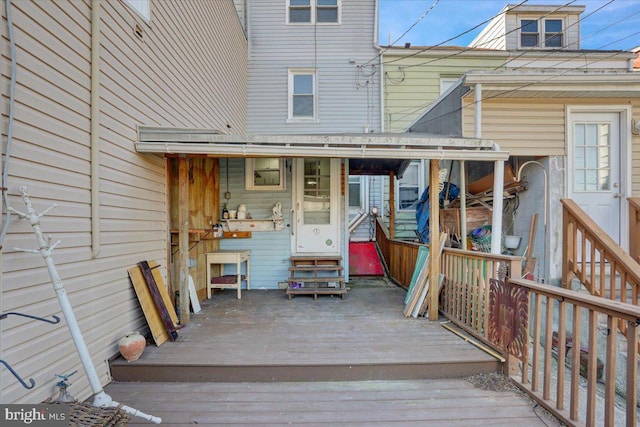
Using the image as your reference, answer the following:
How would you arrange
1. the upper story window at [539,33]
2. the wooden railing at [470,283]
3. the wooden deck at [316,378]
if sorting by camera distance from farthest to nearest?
1. the upper story window at [539,33]
2. the wooden railing at [470,283]
3. the wooden deck at [316,378]

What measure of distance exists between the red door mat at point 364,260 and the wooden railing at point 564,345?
11.6 feet

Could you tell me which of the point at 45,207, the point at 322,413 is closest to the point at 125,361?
the point at 45,207

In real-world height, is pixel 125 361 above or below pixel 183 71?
below

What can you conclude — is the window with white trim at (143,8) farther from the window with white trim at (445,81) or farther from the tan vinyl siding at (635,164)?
the tan vinyl siding at (635,164)

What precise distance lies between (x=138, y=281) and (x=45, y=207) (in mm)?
1222

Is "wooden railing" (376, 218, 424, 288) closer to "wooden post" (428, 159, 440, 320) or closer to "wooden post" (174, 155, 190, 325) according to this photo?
"wooden post" (428, 159, 440, 320)

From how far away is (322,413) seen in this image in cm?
220

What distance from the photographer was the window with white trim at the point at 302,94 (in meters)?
7.57

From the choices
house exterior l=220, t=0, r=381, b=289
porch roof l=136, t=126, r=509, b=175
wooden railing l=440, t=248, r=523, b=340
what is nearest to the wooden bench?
wooden railing l=440, t=248, r=523, b=340

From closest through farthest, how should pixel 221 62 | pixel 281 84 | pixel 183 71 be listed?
pixel 183 71, pixel 221 62, pixel 281 84

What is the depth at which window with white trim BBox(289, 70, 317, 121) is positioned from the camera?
7.57 metres

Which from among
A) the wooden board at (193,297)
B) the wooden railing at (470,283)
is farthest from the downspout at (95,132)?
the wooden railing at (470,283)

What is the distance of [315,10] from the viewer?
7543 millimetres

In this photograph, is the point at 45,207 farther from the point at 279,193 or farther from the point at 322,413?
the point at 279,193
